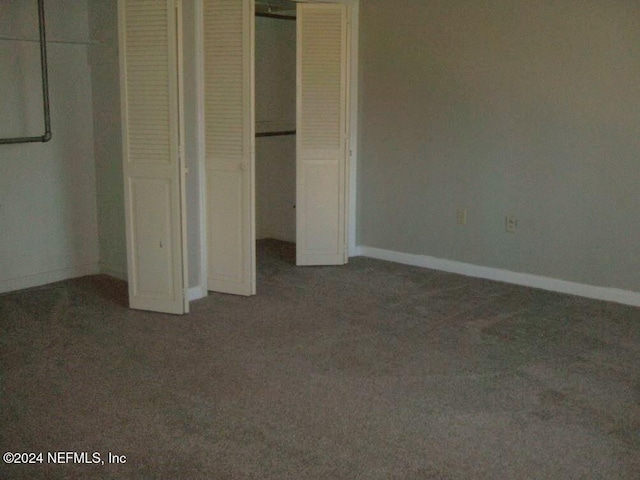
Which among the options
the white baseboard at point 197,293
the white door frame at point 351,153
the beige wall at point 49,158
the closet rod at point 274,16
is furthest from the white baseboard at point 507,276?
the beige wall at point 49,158

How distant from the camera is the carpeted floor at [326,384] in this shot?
9.64ft

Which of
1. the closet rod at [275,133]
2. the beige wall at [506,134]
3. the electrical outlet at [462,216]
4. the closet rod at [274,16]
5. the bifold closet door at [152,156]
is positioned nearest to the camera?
the bifold closet door at [152,156]

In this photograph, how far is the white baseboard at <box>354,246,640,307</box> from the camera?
5.04 meters

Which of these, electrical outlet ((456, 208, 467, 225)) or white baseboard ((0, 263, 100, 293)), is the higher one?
electrical outlet ((456, 208, 467, 225))

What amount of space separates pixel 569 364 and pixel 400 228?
8.06ft

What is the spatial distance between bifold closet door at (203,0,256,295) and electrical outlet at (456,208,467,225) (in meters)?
1.67

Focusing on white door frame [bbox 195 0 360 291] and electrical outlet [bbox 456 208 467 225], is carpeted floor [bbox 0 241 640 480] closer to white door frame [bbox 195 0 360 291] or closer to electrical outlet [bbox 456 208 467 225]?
white door frame [bbox 195 0 360 291]

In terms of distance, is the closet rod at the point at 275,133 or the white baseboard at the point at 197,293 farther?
the closet rod at the point at 275,133

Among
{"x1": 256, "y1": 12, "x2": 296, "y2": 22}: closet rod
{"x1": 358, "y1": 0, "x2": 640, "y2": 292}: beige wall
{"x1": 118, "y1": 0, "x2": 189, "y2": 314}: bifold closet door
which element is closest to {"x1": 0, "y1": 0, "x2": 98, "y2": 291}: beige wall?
{"x1": 118, "y1": 0, "x2": 189, "y2": 314}: bifold closet door

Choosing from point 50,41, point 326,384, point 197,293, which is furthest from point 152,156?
point 326,384

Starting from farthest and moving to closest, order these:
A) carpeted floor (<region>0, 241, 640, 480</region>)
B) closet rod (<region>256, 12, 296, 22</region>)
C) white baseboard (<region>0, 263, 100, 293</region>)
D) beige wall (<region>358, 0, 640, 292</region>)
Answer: closet rod (<region>256, 12, 296, 22</region>) < white baseboard (<region>0, 263, 100, 293</region>) < beige wall (<region>358, 0, 640, 292</region>) < carpeted floor (<region>0, 241, 640, 480</region>)

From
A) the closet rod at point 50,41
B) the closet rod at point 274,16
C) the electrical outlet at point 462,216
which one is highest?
the closet rod at point 274,16

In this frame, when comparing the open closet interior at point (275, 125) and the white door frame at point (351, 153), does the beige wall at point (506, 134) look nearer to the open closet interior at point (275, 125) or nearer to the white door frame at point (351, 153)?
the white door frame at point (351, 153)

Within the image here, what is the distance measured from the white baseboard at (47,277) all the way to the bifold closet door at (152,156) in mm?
960
